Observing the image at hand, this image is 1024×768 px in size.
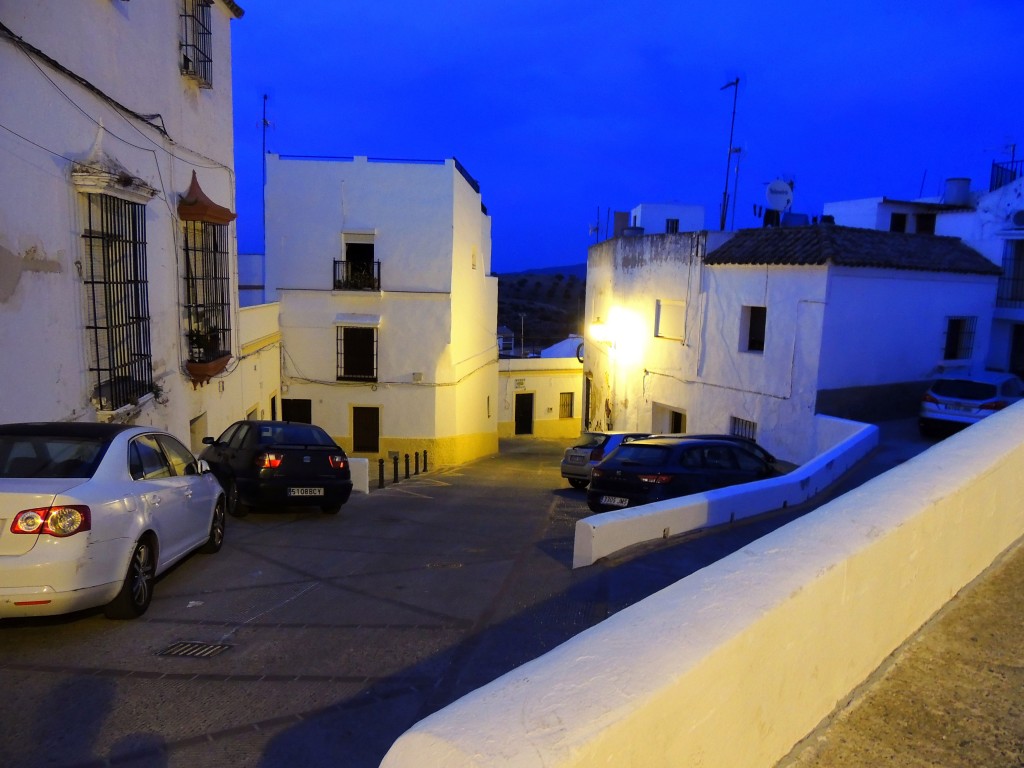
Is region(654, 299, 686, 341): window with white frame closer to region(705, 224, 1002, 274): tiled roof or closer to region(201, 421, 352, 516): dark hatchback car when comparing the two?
region(705, 224, 1002, 274): tiled roof

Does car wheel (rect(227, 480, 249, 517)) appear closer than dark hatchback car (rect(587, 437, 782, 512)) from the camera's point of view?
Yes

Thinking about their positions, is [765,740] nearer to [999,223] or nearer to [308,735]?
[308,735]

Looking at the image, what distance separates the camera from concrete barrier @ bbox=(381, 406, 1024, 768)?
1987 millimetres

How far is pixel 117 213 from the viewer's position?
397 inches

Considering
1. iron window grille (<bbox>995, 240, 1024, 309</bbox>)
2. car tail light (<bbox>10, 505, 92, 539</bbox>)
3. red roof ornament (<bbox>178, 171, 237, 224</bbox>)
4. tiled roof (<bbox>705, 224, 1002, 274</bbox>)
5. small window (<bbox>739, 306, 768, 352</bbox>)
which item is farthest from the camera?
iron window grille (<bbox>995, 240, 1024, 309</bbox>)

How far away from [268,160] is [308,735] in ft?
69.4

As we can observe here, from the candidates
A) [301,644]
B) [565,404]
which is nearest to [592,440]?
[301,644]

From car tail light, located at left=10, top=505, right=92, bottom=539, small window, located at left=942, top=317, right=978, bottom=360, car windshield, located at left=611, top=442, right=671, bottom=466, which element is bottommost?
car windshield, located at left=611, top=442, right=671, bottom=466

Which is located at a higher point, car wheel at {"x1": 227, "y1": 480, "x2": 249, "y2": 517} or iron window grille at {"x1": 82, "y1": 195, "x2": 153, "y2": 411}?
iron window grille at {"x1": 82, "y1": 195, "x2": 153, "y2": 411}

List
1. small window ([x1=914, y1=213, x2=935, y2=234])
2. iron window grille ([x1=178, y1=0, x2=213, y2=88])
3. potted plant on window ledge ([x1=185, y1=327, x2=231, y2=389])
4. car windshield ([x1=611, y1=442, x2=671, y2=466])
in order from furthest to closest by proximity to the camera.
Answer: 1. small window ([x1=914, y1=213, x2=935, y2=234])
2. potted plant on window ledge ([x1=185, y1=327, x2=231, y2=389])
3. iron window grille ([x1=178, y1=0, x2=213, y2=88])
4. car windshield ([x1=611, y1=442, x2=671, y2=466])

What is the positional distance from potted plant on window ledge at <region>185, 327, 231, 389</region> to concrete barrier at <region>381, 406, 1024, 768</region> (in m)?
11.6

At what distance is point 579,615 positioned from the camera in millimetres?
6105

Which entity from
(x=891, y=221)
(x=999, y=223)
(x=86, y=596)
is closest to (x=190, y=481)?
(x=86, y=596)

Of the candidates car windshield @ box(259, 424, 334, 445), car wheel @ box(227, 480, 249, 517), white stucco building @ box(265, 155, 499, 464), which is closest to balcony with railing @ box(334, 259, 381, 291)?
white stucco building @ box(265, 155, 499, 464)
